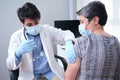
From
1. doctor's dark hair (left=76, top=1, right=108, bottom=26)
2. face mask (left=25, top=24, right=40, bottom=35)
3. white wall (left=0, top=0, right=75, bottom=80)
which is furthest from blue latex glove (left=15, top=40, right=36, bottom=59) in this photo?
white wall (left=0, top=0, right=75, bottom=80)

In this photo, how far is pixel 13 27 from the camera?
3129 millimetres

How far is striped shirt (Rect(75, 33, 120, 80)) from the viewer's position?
1.21 metres

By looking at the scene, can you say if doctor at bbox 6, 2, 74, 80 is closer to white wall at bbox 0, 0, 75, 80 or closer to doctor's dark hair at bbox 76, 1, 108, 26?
doctor's dark hair at bbox 76, 1, 108, 26

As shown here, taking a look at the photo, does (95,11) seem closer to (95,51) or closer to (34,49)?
(95,51)

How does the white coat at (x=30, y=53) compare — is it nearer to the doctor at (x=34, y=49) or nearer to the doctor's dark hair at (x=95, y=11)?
the doctor at (x=34, y=49)

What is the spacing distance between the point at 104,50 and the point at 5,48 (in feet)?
7.31

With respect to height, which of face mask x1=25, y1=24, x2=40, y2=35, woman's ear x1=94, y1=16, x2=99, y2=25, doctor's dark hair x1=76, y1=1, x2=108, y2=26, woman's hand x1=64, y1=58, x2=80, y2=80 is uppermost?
doctor's dark hair x1=76, y1=1, x2=108, y2=26

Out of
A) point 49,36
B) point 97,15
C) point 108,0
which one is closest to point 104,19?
point 97,15

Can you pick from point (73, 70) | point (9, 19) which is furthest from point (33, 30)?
point (9, 19)

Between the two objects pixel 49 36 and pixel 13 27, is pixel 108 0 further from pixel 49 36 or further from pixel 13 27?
pixel 13 27

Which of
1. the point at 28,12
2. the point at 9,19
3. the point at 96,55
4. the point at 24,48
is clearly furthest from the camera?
the point at 9,19

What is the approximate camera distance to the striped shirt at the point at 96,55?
1205mm

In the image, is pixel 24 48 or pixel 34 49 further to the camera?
pixel 34 49

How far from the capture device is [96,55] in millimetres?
1207
